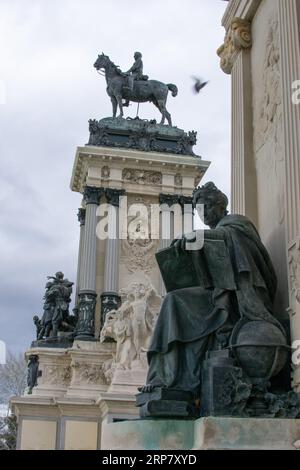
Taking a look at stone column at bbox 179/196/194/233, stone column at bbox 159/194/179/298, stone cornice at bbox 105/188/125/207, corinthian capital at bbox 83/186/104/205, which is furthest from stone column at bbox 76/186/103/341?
stone column at bbox 179/196/194/233

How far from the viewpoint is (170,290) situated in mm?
5988

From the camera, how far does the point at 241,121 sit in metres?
7.84

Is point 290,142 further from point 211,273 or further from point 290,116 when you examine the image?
point 211,273

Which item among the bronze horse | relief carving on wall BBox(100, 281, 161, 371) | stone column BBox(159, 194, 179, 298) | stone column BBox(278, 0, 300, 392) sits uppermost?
the bronze horse

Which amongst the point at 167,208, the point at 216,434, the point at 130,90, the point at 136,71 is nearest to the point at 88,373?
the point at 167,208

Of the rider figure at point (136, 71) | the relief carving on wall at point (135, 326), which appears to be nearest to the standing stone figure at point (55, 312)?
the relief carving on wall at point (135, 326)

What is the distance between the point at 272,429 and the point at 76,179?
88.4 ft

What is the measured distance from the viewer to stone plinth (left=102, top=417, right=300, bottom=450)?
4.65 m

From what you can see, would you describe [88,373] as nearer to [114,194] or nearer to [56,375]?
[56,375]

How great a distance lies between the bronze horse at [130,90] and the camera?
3067 cm

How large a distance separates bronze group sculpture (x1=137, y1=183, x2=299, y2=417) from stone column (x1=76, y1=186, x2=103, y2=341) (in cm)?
2048

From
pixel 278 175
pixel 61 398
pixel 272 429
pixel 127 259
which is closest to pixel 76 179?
pixel 127 259

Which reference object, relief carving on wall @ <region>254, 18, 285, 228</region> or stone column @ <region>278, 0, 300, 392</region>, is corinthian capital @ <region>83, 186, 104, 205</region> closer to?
relief carving on wall @ <region>254, 18, 285, 228</region>

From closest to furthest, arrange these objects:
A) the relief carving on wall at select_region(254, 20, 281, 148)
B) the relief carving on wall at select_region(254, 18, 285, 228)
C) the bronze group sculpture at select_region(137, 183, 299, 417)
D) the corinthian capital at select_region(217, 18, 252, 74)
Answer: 1. the bronze group sculpture at select_region(137, 183, 299, 417)
2. the relief carving on wall at select_region(254, 18, 285, 228)
3. the relief carving on wall at select_region(254, 20, 281, 148)
4. the corinthian capital at select_region(217, 18, 252, 74)
